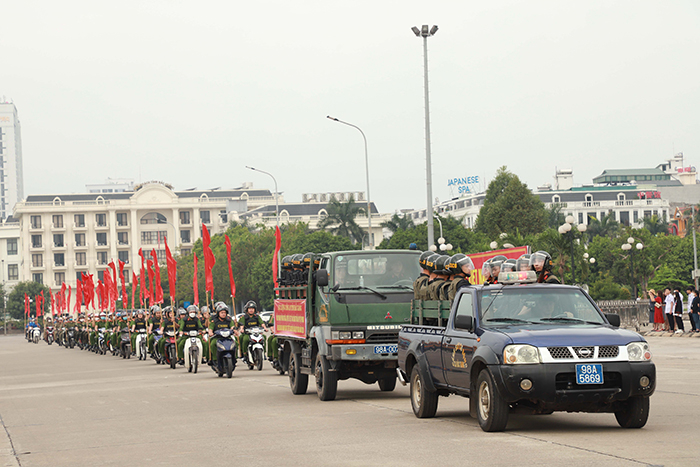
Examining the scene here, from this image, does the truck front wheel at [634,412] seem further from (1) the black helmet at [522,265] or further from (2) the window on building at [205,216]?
(2) the window on building at [205,216]

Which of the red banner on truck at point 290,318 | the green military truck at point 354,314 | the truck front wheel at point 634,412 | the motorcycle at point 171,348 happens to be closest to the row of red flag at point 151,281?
the motorcycle at point 171,348

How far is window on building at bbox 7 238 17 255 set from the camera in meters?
172

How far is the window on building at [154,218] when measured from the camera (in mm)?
156375

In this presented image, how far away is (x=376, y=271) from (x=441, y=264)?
2922mm

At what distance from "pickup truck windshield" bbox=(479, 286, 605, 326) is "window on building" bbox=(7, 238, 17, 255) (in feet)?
563

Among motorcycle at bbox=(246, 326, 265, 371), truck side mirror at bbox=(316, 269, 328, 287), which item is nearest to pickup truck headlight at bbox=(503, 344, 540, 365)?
truck side mirror at bbox=(316, 269, 328, 287)

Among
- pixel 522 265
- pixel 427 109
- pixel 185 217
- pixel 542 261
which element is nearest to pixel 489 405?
pixel 542 261

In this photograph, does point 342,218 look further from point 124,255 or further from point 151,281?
point 124,255

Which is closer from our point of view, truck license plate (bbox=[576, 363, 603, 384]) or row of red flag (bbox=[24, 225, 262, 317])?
truck license plate (bbox=[576, 363, 603, 384])

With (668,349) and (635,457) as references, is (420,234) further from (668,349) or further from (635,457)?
(635,457)

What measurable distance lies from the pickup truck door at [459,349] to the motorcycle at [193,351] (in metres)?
15.0

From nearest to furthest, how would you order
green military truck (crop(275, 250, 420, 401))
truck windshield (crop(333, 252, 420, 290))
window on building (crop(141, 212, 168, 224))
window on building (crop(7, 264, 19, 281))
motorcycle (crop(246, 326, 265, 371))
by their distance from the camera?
green military truck (crop(275, 250, 420, 401)) < truck windshield (crop(333, 252, 420, 290)) < motorcycle (crop(246, 326, 265, 371)) < window on building (crop(141, 212, 168, 224)) < window on building (crop(7, 264, 19, 281))

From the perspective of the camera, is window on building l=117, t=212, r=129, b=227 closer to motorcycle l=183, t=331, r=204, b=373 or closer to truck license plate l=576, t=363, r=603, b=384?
motorcycle l=183, t=331, r=204, b=373

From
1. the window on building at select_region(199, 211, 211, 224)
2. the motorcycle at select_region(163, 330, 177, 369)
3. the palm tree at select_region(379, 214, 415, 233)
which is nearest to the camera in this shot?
the motorcycle at select_region(163, 330, 177, 369)
